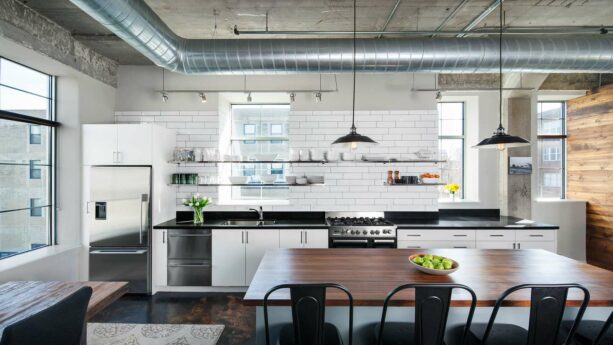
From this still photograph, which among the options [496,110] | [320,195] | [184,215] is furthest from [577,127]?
[184,215]

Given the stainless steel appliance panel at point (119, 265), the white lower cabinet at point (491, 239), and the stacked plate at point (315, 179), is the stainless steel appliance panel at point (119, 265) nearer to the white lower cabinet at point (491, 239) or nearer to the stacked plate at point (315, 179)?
the stacked plate at point (315, 179)

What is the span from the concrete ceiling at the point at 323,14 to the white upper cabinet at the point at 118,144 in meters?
1.16

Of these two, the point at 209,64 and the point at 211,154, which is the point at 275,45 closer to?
the point at 209,64

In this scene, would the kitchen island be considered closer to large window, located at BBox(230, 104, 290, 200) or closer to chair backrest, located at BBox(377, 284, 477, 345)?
chair backrest, located at BBox(377, 284, 477, 345)

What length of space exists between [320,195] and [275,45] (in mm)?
2407

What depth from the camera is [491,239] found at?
14.1ft

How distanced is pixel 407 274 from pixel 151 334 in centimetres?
268

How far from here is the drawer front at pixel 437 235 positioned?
14.1 ft

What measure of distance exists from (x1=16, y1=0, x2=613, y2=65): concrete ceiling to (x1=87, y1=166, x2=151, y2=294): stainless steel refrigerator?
182 cm

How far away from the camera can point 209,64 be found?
3.54m

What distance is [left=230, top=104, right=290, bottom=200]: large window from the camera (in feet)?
17.6

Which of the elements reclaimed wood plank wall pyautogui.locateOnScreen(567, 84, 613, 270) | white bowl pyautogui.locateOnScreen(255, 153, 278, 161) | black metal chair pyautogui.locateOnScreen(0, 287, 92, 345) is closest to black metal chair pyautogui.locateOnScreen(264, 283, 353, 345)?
black metal chair pyautogui.locateOnScreen(0, 287, 92, 345)

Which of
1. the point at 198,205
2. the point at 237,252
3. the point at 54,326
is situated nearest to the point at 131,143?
the point at 198,205

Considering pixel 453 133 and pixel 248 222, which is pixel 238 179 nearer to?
pixel 248 222
